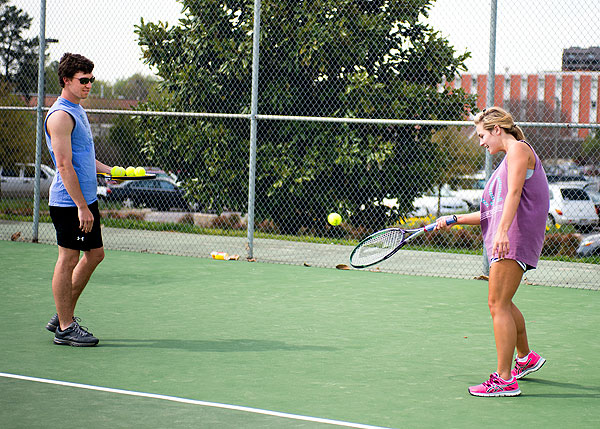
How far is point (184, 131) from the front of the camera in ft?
50.7

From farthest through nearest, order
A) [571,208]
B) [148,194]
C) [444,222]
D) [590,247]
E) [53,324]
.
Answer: [148,194], [571,208], [590,247], [53,324], [444,222]

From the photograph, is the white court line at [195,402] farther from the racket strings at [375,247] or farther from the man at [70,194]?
the racket strings at [375,247]

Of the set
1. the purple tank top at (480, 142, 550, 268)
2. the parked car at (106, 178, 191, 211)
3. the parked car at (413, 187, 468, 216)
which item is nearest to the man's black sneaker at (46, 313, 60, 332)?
the purple tank top at (480, 142, 550, 268)

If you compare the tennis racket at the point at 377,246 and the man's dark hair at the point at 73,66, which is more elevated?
the man's dark hair at the point at 73,66

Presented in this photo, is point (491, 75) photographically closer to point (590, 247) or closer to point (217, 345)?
point (217, 345)

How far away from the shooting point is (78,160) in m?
5.91

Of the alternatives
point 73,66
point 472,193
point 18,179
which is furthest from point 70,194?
point 18,179

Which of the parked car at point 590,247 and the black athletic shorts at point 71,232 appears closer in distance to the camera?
the black athletic shorts at point 71,232

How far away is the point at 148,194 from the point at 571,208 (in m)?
11.5

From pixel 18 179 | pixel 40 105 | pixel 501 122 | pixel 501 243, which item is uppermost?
pixel 40 105

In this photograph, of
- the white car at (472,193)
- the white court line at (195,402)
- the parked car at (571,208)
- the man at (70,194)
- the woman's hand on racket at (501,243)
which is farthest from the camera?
the white car at (472,193)

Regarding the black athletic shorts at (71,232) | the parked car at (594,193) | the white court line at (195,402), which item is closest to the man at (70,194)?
the black athletic shorts at (71,232)

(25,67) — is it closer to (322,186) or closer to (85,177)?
(322,186)

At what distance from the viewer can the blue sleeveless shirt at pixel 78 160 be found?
19.3ft
